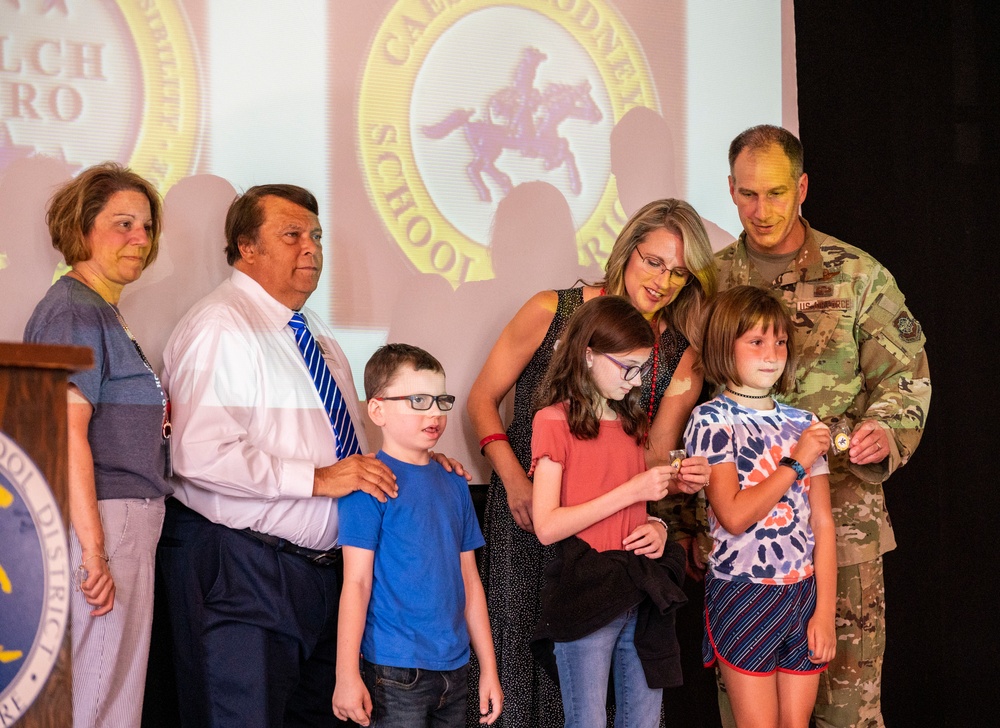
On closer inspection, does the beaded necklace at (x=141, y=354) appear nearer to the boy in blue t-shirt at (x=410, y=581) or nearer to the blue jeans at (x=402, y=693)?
the boy in blue t-shirt at (x=410, y=581)

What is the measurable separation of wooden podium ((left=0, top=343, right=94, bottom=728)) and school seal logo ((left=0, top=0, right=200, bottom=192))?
1.23 metres

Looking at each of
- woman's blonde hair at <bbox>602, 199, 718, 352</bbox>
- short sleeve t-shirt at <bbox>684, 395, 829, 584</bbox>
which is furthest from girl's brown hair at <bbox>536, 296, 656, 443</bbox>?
woman's blonde hair at <bbox>602, 199, 718, 352</bbox>

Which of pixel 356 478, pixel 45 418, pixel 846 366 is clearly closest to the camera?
pixel 45 418

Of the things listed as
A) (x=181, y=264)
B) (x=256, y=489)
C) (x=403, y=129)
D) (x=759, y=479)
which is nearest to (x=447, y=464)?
(x=256, y=489)

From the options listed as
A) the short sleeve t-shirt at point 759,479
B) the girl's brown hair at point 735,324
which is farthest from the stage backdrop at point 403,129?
the short sleeve t-shirt at point 759,479

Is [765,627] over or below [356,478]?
below

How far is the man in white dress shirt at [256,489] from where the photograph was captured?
2.25m

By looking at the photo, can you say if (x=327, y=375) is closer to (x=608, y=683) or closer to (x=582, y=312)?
(x=582, y=312)

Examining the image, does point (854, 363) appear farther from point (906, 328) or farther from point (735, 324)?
point (735, 324)

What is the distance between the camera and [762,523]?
2312mm

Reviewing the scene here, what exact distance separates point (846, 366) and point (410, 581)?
1307 mm

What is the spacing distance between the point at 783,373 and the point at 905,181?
4.22 ft

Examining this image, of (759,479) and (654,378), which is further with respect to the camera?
(654,378)

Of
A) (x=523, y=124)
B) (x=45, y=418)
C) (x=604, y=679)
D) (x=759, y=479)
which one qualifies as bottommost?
(x=604, y=679)
